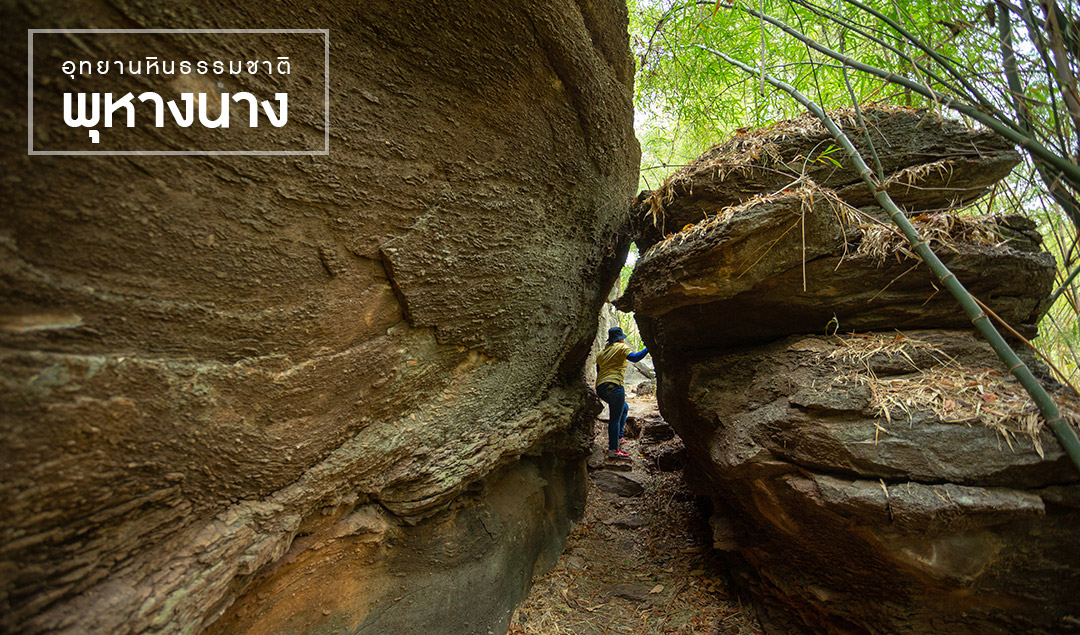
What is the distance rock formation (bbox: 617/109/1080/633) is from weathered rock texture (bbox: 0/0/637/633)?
3.88 feet

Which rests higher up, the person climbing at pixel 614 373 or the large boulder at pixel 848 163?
the large boulder at pixel 848 163

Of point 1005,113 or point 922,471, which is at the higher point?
point 1005,113

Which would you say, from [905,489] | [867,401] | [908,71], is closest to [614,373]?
[867,401]

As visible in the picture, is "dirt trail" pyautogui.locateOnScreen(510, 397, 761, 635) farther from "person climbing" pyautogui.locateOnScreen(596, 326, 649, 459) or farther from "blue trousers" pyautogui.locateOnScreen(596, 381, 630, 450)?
"person climbing" pyautogui.locateOnScreen(596, 326, 649, 459)

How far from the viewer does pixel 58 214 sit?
146 centimetres

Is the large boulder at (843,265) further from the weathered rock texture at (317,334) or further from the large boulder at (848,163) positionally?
the weathered rock texture at (317,334)

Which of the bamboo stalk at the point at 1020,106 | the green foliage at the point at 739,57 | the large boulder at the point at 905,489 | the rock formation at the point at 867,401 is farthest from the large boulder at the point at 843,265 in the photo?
the green foliage at the point at 739,57

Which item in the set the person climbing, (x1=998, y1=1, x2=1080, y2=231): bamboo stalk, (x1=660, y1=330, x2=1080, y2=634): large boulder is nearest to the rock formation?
(x1=660, y1=330, x2=1080, y2=634): large boulder

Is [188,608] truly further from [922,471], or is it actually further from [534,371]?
[922,471]

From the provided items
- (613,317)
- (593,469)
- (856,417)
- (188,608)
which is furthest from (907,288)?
(613,317)

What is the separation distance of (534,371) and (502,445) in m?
0.61

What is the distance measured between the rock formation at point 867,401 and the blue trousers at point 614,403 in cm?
162

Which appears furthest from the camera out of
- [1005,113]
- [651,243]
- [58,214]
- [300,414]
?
[651,243]

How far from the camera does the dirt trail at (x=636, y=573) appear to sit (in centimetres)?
327
